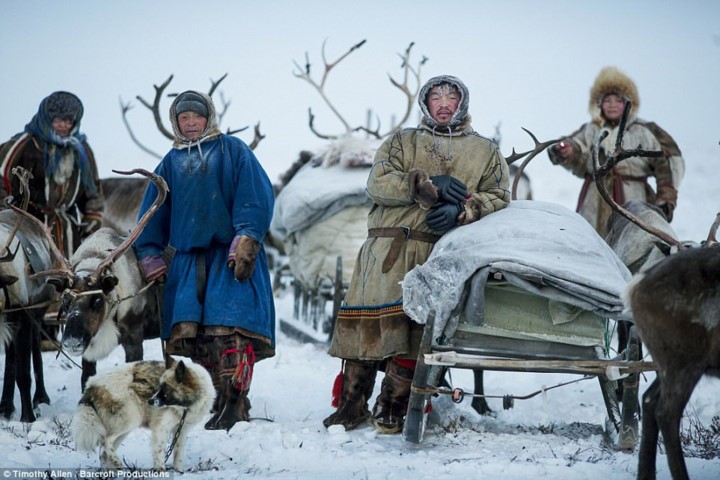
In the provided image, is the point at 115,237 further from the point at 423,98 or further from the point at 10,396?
the point at 423,98

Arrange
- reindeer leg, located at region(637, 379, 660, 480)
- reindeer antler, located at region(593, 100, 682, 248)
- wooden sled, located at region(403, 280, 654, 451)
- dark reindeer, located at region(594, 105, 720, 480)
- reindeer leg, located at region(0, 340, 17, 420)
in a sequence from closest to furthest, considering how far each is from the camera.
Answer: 1. dark reindeer, located at region(594, 105, 720, 480)
2. reindeer leg, located at region(637, 379, 660, 480)
3. wooden sled, located at region(403, 280, 654, 451)
4. reindeer antler, located at region(593, 100, 682, 248)
5. reindeer leg, located at region(0, 340, 17, 420)

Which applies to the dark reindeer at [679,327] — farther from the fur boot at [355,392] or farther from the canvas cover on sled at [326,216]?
the canvas cover on sled at [326,216]

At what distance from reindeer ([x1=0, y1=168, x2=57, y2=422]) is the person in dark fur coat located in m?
0.71

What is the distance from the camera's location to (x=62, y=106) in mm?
6648

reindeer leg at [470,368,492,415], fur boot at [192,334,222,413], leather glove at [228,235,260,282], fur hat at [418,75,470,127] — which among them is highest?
fur hat at [418,75,470,127]

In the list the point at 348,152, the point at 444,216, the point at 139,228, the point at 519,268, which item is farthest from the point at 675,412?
the point at 348,152

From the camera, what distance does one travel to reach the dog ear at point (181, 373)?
4.06 metres

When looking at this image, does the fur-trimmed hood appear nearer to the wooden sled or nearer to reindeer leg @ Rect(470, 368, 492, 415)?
the wooden sled

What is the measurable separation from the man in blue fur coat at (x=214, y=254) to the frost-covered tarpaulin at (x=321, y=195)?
3723 mm

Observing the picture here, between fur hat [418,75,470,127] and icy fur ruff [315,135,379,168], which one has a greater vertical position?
fur hat [418,75,470,127]

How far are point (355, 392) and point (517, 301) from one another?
1133 millimetres

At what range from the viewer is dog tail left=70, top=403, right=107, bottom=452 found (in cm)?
387

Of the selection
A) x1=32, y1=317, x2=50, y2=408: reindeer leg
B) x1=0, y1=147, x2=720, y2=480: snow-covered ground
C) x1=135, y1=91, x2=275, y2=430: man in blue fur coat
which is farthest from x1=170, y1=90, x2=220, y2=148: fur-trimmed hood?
x1=0, y1=147, x2=720, y2=480: snow-covered ground

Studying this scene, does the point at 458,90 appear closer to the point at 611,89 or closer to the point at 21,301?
the point at 611,89
